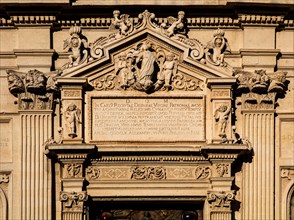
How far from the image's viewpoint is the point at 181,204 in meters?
22.6

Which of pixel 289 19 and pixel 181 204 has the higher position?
pixel 289 19

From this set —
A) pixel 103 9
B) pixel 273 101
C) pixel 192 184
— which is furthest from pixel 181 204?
pixel 103 9

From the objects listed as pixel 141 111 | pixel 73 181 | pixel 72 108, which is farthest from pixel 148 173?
pixel 72 108

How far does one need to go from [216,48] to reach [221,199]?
283 centimetres

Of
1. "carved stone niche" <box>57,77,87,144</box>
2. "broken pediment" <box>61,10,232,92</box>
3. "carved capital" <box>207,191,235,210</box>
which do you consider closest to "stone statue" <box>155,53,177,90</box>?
"broken pediment" <box>61,10,232,92</box>

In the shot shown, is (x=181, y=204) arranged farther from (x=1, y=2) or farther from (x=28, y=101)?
(x=1, y=2)

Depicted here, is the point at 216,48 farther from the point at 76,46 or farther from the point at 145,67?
the point at 76,46

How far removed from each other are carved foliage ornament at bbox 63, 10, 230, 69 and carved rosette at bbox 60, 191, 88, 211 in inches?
93.0

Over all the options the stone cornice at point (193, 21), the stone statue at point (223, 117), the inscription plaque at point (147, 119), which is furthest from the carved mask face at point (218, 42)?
the stone statue at point (223, 117)

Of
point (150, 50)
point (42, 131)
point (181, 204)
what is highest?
point (150, 50)

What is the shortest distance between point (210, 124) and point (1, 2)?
4499mm

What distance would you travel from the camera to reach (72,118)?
2202 cm

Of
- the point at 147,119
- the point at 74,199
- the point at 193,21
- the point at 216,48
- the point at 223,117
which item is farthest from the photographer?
the point at 193,21

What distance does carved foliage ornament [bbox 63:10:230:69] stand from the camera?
22.2 meters
